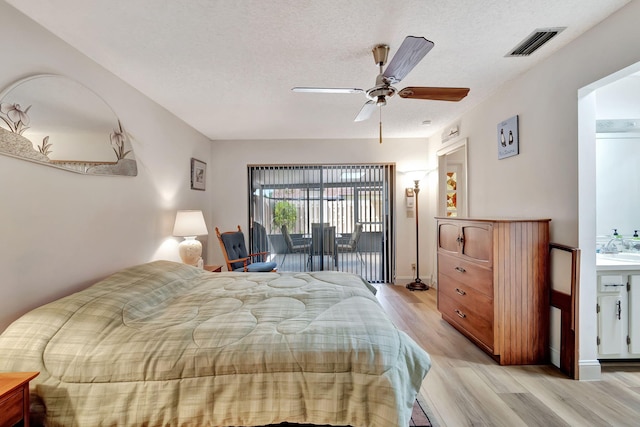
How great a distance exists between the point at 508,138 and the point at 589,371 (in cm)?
203

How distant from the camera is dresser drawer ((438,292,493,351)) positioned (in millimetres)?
2336

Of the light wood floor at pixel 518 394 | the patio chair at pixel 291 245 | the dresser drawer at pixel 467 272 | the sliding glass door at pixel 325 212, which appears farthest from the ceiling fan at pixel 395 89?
the patio chair at pixel 291 245

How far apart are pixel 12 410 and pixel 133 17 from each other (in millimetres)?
2077

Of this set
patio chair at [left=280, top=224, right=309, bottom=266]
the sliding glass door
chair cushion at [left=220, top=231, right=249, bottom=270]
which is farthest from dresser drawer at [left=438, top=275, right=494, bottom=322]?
chair cushion at [left=220, top=231, right=249, bottom=270]

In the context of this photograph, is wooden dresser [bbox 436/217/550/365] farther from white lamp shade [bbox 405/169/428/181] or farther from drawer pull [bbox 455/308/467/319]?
white lamp shade [bbox 405/169/428/181]

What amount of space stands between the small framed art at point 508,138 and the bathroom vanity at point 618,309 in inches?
46.5

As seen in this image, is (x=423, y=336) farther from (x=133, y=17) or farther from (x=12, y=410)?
(x=133, y=17)

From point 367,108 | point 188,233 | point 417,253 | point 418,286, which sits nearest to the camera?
A: point 367,108

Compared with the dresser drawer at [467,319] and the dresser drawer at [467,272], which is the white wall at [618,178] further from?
the dresser drawer at [467,319]

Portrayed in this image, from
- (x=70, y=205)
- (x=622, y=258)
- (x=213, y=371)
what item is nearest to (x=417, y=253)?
(x=622, y=258)

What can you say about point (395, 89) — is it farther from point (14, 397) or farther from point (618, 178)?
point (14, 397)

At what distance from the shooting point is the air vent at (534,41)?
1846 millimetres

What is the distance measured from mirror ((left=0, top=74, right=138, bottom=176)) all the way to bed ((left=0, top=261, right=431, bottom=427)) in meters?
1.00

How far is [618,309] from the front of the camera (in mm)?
2076
